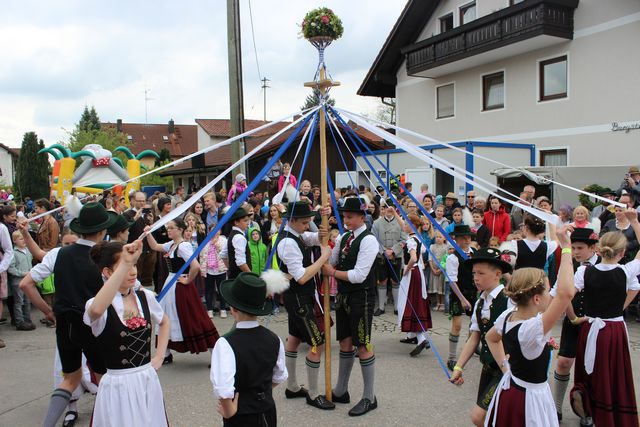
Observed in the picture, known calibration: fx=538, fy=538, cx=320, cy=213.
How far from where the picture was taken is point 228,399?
9.61 ft

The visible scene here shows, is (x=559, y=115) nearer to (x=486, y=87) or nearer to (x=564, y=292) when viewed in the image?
(x=486, y=87)

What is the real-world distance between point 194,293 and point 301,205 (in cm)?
198

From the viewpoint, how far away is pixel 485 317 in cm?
388

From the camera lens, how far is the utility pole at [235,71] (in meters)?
11.0

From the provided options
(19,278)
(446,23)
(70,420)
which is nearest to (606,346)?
(70,420)

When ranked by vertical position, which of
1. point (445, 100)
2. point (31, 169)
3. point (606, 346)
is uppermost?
point (445, 100)

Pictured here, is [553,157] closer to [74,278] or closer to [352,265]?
[352,265]

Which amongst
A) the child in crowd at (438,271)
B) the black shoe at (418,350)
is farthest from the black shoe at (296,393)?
the child in crowd at (438,271)

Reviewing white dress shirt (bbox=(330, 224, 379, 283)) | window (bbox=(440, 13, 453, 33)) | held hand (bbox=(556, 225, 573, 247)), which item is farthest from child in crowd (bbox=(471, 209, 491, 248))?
window (bbox=(440, 13, 453, 33))

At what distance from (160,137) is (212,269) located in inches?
2222

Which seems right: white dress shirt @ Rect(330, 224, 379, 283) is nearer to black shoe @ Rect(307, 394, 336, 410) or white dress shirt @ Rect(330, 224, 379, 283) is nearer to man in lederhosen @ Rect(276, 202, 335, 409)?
man in lederhosen @ Rect(276, 202, 335, 409)

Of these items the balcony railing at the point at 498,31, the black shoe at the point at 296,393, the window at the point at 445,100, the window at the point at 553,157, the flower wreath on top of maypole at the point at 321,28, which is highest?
the balcony railing at the point at 498,31

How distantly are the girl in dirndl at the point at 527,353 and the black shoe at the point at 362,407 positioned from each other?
1745 millimetres

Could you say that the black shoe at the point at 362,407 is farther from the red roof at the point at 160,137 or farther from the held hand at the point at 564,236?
the red roof at the point at 160,137
